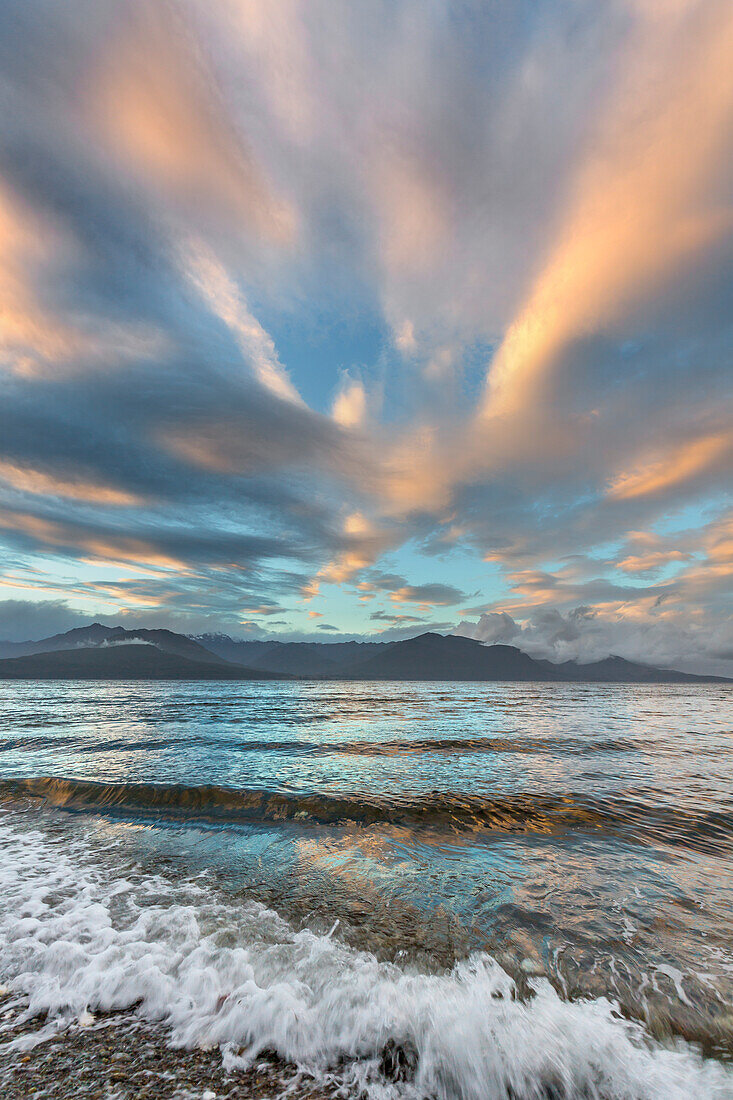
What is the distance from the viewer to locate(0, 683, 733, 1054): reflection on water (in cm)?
602

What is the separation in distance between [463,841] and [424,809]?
2.46m

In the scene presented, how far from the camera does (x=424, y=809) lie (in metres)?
12.6

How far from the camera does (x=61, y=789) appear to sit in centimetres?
1486

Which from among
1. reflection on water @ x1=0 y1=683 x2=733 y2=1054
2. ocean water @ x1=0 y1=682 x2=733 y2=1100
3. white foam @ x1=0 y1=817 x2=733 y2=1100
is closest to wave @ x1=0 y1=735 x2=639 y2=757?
reflection on water @ x1=0 y1=683 x2=733 y2=1054

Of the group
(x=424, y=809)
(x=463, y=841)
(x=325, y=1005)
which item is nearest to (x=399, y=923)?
(x=325, y=1005)

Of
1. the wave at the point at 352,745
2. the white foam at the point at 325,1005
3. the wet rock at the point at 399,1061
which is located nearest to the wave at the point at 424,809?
the white foam at the point at 325,1005

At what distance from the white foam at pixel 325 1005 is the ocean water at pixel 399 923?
3 cm

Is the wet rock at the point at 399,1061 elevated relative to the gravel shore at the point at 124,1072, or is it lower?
lower

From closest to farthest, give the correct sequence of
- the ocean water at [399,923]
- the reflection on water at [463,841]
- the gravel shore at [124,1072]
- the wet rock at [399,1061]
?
1. the gravel shore at [124,1072]
2. the wet rock at [399,1061]
3. the ocean water at [399,923]
4. the reflection on water at [463,841]

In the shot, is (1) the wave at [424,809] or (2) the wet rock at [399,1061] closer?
(2) the wet rock at [399,1061]

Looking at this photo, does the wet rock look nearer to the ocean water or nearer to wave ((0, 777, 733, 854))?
the ocean water

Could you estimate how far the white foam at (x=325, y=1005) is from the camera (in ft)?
13.4

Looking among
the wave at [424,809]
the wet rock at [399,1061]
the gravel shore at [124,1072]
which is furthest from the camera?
the wave at [424,809]

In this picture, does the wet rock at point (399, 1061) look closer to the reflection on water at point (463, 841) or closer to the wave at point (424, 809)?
the reflection on water at point (463, 841)
